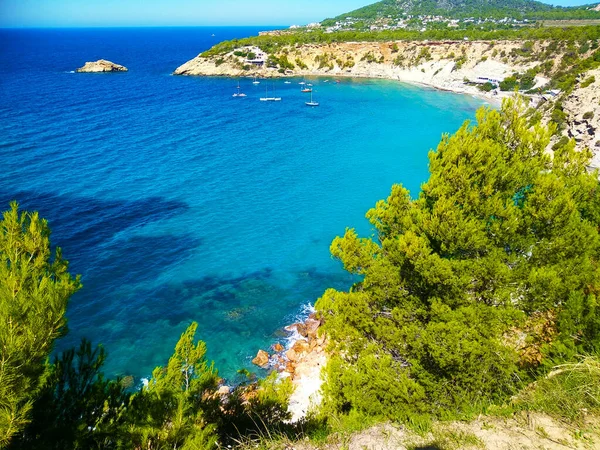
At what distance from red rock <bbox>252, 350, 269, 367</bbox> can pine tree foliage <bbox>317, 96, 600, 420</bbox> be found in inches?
353

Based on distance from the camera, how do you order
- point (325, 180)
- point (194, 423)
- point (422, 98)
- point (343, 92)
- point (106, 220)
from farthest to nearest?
1. point (343, 92)
2. point (422, 98)
3. point (325, 180)
4. point (106, 220)
5. point (194, 423)

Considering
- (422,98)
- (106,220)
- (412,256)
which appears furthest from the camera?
(422,98)

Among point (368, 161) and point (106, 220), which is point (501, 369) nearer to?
point (106, 220)

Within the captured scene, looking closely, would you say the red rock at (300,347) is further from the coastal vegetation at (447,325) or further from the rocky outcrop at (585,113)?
the rocky outcrop at (585,113)

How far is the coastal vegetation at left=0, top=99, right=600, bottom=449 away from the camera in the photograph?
9.84 meters

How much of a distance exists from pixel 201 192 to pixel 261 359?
25.2 metres

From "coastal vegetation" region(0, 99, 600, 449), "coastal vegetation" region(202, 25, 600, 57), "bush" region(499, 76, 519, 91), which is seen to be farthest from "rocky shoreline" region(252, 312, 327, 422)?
"coastal vegetation" region(202, 25, 600, 57)

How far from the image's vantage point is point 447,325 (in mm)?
11625

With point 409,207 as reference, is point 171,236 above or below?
below

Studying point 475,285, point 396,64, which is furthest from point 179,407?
point 396,64

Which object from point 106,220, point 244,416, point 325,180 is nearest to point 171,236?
point 106,220

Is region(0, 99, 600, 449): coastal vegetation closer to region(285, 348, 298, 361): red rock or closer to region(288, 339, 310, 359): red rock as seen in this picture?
region(285, 348, 298, 361): red rock

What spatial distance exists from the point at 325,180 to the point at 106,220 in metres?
23.9

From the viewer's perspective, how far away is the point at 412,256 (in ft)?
39.9
